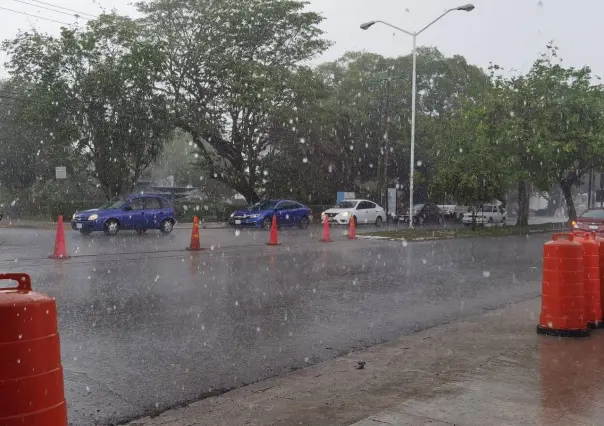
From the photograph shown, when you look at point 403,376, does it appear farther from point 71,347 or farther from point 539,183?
Answer: point 539,183

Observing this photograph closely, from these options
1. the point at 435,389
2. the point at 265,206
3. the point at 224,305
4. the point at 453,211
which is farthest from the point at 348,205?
the point at 435,389

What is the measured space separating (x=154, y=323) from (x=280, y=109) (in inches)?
1175

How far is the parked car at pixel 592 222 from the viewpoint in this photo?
20.9 m

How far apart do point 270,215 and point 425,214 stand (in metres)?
15.3

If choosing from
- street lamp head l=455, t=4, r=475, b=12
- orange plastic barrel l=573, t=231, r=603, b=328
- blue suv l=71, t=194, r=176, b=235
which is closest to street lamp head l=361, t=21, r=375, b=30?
street lamp head l=455, t=4, r=475, b=12

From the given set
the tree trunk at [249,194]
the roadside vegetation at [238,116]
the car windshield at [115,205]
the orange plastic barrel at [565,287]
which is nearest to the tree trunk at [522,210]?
the roadside vegetation at [238,116]

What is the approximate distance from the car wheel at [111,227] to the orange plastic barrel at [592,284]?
61.9 ft

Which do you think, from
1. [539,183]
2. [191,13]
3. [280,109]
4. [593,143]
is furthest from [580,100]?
[191,13]

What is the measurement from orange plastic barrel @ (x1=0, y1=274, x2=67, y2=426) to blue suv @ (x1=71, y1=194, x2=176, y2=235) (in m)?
20.9

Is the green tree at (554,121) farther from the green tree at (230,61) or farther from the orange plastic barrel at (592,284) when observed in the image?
the orange plastic barrel at (592,284)

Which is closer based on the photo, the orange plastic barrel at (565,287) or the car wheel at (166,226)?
the orange plastic barrel at (565,287)

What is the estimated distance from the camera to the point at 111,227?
2325 centimetres

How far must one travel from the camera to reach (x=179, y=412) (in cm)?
472

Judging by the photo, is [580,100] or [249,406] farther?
[580,100]
